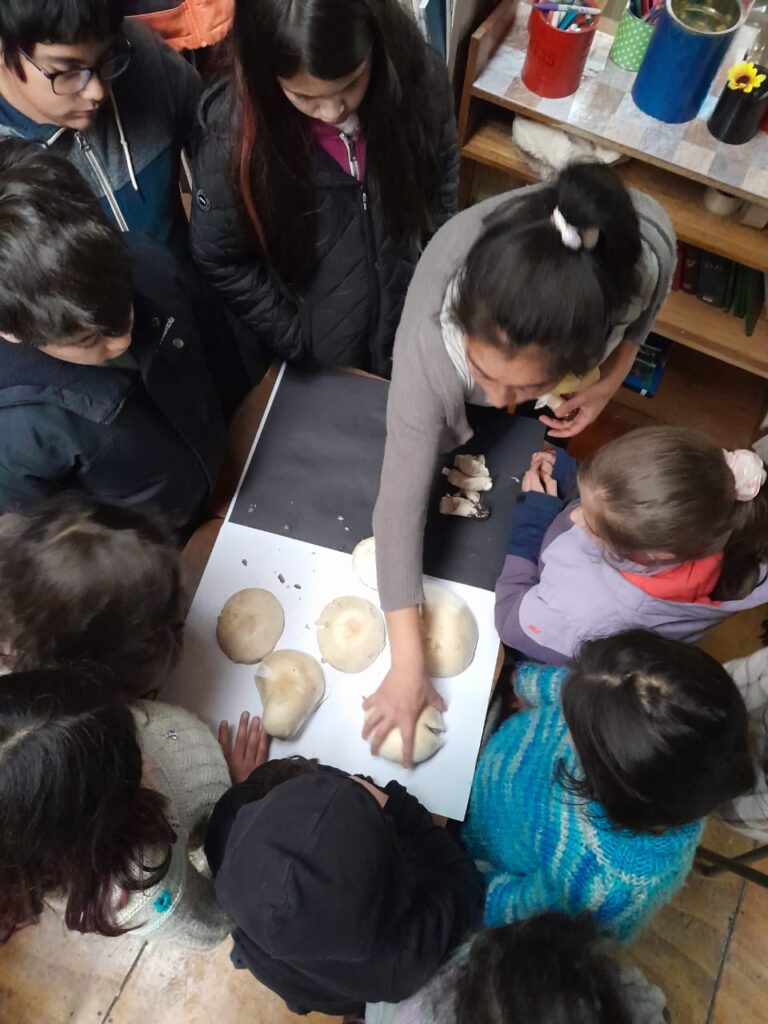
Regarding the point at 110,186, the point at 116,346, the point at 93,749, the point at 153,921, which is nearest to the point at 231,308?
the point at 110,186

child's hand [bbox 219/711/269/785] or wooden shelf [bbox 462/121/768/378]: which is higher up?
wooden shelf [bbox 462/121/768/378]

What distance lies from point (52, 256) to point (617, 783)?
0.88 m

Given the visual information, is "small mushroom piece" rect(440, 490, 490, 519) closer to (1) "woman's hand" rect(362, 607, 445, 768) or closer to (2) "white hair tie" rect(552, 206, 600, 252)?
(1) "woman's hand" rect(362, 607, 445, 768)

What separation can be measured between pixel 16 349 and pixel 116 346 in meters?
0.11

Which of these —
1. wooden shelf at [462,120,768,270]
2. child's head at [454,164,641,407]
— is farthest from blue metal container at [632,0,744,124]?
child's head at [454,164,641,407]

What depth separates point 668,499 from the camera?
2.96ft

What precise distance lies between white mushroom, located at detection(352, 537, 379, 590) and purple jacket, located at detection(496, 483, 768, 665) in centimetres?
20

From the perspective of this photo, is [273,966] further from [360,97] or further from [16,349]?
[360,97]

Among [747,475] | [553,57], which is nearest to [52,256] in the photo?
[747,475]

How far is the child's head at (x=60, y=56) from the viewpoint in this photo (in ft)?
2.67

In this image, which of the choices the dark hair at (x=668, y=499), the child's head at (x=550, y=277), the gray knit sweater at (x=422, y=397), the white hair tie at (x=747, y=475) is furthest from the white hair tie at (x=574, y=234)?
the white hair tie at (x=747, y=475)

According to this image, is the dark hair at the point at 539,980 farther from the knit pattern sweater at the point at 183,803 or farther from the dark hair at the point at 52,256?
the dark hair at the point at 52,256

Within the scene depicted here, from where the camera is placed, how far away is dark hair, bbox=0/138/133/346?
75 centimetres

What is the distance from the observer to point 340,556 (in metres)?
1.08
